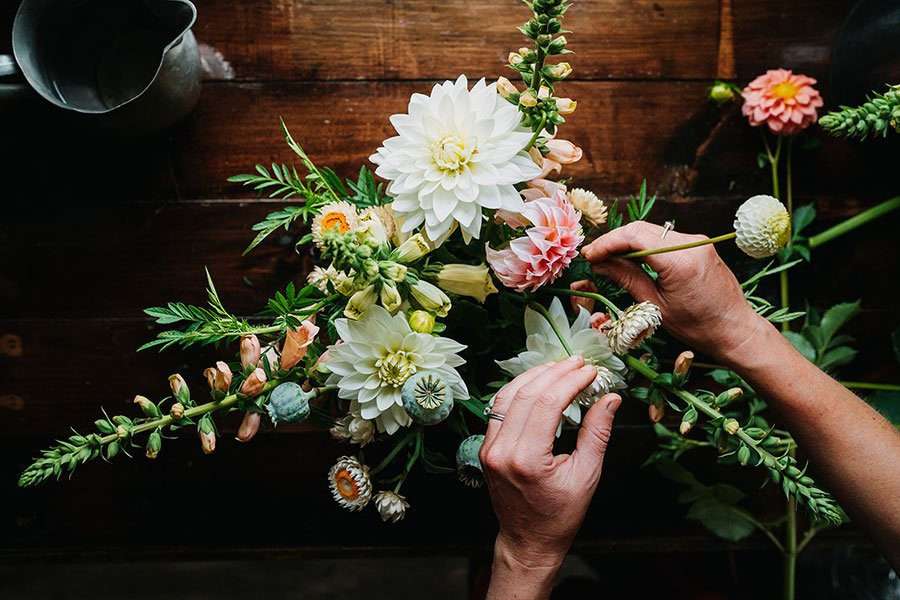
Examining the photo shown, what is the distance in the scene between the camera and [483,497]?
1.07m

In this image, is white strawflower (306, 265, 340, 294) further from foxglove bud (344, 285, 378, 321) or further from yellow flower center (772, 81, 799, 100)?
yellow flower center (772, 81, 799, 100)

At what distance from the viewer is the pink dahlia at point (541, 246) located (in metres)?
0.64

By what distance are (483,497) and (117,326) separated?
0.59 metres

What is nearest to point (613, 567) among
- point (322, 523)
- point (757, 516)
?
point (757, 516)

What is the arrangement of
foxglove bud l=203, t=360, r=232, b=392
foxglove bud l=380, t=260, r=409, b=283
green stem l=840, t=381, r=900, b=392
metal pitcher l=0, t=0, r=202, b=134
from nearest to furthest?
foxglove bud l=380, t=260, r=409, b=283
foxglove bud l=203, t=360, r=232, b=392
metal pitcher l=0, t=0, r=202, b=134
green stem l=840, t=381, r=900, b=392

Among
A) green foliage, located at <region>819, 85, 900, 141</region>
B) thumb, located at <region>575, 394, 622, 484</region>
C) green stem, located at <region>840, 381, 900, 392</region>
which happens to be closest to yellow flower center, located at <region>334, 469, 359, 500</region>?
thumb, located at <region>575, 394, 622, 484</region>

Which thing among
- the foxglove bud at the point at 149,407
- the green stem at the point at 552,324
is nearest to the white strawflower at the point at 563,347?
the green stem at the point at 552,324

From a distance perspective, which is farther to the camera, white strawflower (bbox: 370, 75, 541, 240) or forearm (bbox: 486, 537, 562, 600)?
forearm (bbox: 486, 537, 562, 600)

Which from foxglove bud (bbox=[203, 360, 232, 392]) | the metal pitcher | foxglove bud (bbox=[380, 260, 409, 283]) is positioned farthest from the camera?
the metal pitcher

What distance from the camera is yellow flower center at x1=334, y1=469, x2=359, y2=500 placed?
717 millimetres

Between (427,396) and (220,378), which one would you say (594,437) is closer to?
(427,396)

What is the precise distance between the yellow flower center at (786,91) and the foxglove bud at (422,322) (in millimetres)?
638

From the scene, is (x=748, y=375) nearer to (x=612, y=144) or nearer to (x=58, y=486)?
(x=612, y=144)

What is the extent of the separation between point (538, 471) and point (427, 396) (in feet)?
0.49
